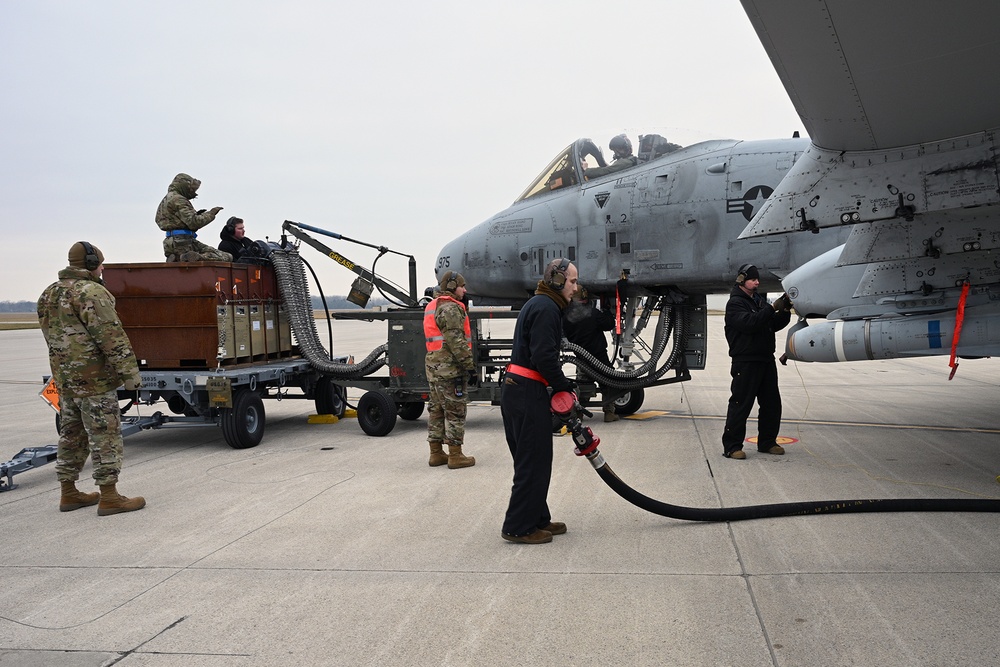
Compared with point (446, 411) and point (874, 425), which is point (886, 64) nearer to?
point (446, 411)

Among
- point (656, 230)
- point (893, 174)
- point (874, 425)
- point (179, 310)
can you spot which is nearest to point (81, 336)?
point (179, 310)

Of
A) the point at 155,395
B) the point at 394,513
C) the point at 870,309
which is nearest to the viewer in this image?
the point at 394,513

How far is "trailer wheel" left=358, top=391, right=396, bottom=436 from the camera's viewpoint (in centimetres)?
891

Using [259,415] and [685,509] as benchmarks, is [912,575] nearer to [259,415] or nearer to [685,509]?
[685,509]

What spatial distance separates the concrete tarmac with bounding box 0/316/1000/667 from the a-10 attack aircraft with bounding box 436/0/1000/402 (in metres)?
1.57

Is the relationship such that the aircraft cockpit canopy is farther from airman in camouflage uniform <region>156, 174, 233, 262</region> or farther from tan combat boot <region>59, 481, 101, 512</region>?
tan combat boot <region>59, 481, 101, 512</region>

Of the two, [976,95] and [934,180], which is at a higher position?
[976,95]

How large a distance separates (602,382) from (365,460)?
10.9ft

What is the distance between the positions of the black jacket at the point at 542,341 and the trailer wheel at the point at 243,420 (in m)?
4.72

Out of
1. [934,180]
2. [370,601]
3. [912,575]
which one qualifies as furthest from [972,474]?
[370,601]

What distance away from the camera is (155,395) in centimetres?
855

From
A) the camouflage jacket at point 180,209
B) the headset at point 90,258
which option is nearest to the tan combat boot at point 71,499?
the headset at point 90,258

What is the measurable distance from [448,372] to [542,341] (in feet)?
9.14

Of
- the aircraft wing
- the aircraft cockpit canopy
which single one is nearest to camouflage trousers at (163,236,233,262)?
the aircraft cockpit canopy
